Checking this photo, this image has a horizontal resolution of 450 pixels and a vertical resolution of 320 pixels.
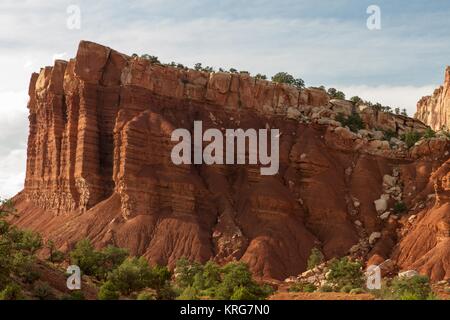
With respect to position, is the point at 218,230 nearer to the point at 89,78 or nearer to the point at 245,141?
the point at 245,141

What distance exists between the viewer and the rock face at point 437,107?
132 metres

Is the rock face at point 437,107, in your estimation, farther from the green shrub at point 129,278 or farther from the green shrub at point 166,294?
the green shrub at point 166,294

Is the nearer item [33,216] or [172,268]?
[172,268]

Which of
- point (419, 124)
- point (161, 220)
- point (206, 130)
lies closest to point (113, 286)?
point (161, 220)

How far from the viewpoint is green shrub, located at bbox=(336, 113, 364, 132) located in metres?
109

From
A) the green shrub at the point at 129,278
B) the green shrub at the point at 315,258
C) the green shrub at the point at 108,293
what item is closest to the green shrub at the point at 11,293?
the green shrub at the point at 108,293

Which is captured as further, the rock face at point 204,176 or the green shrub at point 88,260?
the rock face at point 204,176

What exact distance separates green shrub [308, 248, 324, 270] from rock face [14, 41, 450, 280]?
259 centimetres

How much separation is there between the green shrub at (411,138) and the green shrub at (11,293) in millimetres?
60002

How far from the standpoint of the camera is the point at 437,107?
462 feet

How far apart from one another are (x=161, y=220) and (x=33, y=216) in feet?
50.8

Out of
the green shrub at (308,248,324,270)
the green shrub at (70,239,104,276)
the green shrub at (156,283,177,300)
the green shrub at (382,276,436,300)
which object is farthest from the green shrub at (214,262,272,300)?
the green shrub at (308,248,324,270)
